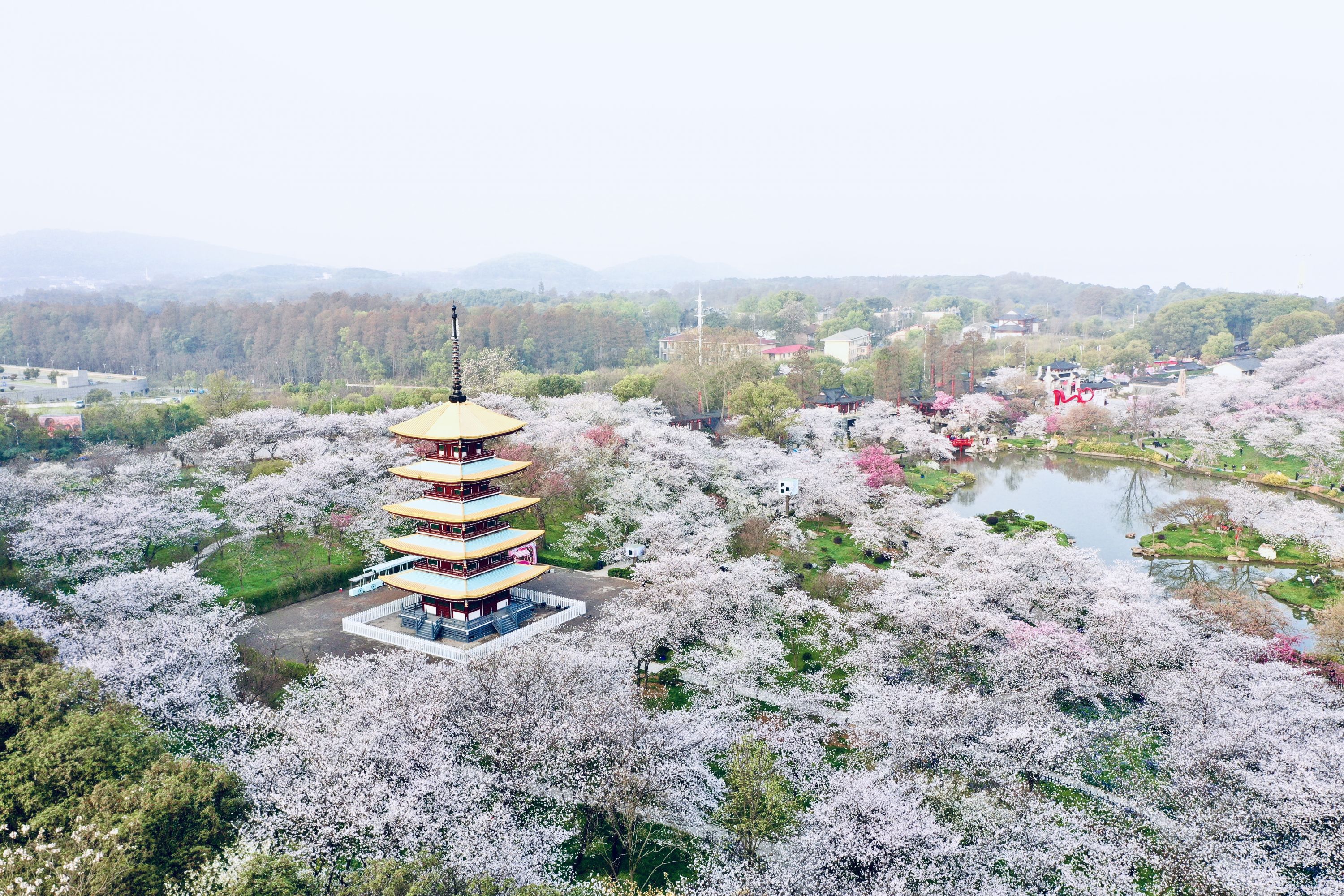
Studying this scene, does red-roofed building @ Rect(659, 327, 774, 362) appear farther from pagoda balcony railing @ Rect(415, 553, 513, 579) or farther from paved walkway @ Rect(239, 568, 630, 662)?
pagoda balcony railing @ Rect(415, 553, 513, 579)

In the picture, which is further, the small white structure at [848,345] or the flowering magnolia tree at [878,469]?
the small white structure at [848,345]

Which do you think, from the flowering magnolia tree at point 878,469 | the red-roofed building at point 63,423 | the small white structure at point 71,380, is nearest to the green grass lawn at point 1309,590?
the flowering magnolia tree at point 878,469

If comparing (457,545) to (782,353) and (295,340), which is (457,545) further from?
(782,353)

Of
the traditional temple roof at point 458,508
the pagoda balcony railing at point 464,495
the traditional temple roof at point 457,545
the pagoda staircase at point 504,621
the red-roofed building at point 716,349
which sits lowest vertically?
the pagoda staircase at point 504,621

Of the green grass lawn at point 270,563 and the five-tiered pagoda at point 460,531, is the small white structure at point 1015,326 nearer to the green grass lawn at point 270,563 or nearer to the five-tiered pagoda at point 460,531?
the green grass lawn at point 270,563

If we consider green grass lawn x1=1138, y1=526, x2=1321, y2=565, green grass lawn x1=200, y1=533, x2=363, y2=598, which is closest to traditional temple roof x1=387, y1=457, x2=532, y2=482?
green grass lawn x1=200, y1=533, x2=363, y2=598

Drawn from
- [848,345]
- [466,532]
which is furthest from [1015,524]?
[848,345]
